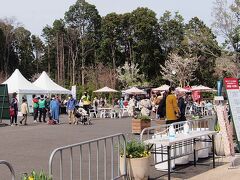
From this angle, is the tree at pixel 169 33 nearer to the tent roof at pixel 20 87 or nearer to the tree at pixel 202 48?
the tree at pixel 202 48

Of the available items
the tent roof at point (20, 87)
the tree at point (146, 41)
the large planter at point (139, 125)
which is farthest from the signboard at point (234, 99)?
the tree at point (146, 41)

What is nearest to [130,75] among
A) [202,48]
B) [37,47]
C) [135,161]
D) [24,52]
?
[202,48]

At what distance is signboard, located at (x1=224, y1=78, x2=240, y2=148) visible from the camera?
11.1 meters

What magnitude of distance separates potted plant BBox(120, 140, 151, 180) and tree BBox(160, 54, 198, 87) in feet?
200

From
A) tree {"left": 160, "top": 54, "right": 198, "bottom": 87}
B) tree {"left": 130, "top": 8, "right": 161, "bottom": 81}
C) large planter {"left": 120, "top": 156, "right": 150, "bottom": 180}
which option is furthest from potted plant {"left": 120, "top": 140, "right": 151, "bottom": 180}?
tree {"left": 130, "top": 8, "right": 161, "bottom": 81}

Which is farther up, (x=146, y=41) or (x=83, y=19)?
(x=83, y=19)

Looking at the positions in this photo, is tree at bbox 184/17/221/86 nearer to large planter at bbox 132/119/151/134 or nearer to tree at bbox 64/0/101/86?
tree at bbox 64/0/101/86

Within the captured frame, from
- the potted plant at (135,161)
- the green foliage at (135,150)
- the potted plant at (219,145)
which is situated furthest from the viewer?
the potted plant at (219,145)

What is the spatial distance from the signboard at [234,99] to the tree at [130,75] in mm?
59110

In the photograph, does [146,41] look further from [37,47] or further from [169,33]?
[37,47]

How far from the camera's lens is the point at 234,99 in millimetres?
11508

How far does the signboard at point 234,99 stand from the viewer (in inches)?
438

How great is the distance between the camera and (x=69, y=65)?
276ft

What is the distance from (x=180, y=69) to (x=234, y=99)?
60.0 meters
